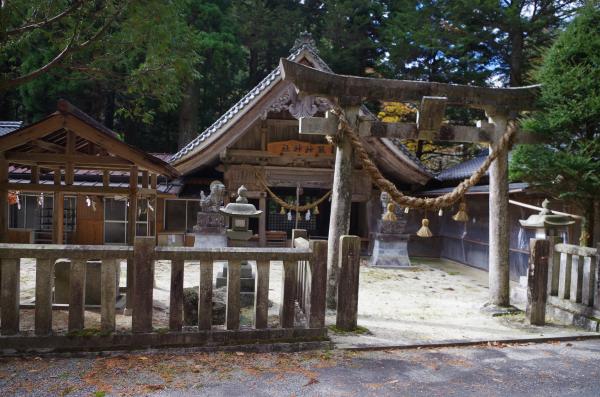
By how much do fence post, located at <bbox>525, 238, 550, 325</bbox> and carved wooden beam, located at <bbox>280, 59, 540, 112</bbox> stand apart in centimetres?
211

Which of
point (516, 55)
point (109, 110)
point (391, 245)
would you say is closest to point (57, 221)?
point (391, 245)

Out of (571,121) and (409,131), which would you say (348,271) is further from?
(571,121)

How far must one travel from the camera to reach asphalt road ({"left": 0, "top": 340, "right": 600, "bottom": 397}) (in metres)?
3.47

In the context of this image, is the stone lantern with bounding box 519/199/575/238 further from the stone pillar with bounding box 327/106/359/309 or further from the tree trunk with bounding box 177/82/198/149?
the tree trunk with bounding box 177/82/198/149

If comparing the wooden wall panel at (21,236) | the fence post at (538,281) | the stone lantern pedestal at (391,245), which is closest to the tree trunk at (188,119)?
the wooden wall panel at (21,236)

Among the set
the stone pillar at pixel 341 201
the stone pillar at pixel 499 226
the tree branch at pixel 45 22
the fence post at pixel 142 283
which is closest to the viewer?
the fence post at pixel 142 283

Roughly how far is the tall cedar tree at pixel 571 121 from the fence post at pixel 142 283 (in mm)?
5120

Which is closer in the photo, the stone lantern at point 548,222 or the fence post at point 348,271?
the fence post at point 348,271

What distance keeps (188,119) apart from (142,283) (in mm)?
15320

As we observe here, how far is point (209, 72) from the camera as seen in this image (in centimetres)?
1767

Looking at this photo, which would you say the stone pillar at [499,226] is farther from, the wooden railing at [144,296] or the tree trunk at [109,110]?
the tree trunk at [109,110]

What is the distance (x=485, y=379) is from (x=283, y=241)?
35.2 ft

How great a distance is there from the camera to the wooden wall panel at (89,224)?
1238 cm

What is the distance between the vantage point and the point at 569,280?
19.1ft
